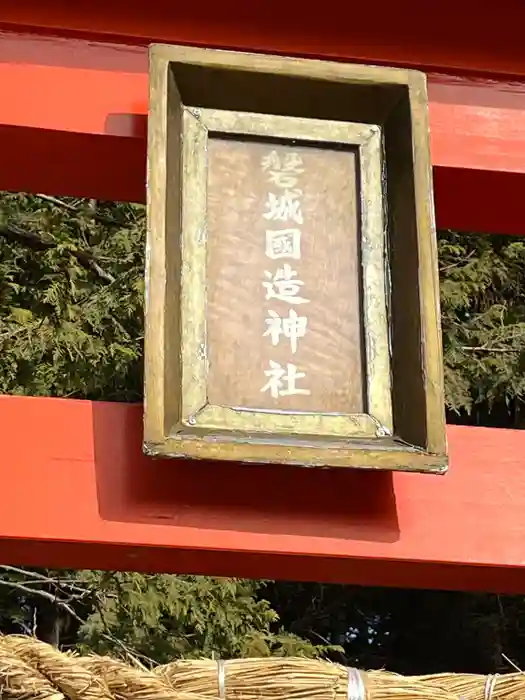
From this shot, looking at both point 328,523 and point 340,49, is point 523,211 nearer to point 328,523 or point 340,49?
point 340,49

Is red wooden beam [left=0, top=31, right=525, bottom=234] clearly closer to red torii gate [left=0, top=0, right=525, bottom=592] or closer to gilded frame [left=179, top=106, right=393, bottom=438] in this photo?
red torii gate [left=0, top=0, right=525, bottom=592]

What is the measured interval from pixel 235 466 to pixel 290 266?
306 millimetres

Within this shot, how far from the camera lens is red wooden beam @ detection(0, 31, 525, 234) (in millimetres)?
1469

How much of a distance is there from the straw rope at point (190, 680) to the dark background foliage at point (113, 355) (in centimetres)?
242

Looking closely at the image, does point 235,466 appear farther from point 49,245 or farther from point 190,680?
point 49,245

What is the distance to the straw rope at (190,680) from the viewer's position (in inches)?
40.6

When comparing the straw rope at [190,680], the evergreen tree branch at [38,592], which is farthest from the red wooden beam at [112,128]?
the evergreen tree branch at [38,592]

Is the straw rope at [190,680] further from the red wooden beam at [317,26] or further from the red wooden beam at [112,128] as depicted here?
the red wooden beam at [317,26]

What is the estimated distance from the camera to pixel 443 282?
177 inches

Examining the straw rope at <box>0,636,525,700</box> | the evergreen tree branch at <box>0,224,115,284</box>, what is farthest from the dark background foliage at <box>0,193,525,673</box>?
the straw rope at <box>0,636,525,700</box>

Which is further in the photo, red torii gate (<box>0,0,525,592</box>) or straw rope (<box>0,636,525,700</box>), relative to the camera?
red torii gate (<box>0,0,525,592</box>)

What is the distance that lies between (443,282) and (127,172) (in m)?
3.11

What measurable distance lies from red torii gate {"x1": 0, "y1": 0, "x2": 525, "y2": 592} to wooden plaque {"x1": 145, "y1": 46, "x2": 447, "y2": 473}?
0.10 m

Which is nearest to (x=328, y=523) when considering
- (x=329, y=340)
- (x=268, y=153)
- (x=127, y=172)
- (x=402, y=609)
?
(x=329, y=340)
